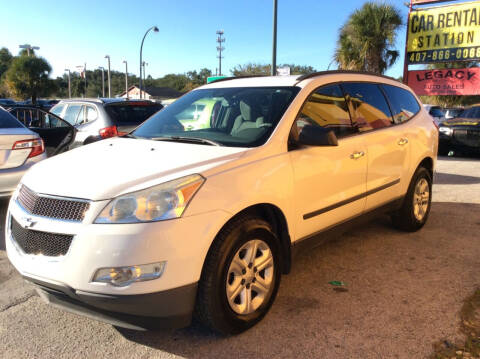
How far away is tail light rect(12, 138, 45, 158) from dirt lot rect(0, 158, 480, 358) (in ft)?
4.62

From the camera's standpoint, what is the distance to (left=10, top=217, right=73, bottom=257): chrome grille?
243cm

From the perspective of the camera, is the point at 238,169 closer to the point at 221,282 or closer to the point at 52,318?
the point at 221,282

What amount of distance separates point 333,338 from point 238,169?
4.09ft

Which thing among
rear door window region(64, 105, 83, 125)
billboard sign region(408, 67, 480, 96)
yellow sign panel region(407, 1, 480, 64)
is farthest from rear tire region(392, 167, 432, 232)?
billboard sign region(408, 67, 480, 96)

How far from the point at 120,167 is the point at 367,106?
100 inches

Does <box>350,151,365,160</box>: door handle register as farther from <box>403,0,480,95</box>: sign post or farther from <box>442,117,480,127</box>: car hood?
<box>403,0,480,95</box>: sign post

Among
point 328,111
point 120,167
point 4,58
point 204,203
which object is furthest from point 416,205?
point 4,58

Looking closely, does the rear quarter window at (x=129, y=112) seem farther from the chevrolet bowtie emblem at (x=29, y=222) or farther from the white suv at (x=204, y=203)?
the chevrolet bowtie emblem at (x=29, y=222)

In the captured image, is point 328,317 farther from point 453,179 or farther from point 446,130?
point 446,130

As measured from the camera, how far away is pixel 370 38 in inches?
782

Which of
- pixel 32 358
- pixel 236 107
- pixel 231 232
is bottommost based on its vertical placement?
pixel 32 358

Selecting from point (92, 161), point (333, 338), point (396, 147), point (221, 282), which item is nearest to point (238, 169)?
point (221, 282)

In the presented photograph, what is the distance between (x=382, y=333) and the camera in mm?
2836

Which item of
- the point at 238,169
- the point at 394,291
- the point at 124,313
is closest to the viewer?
the point at 124,313
